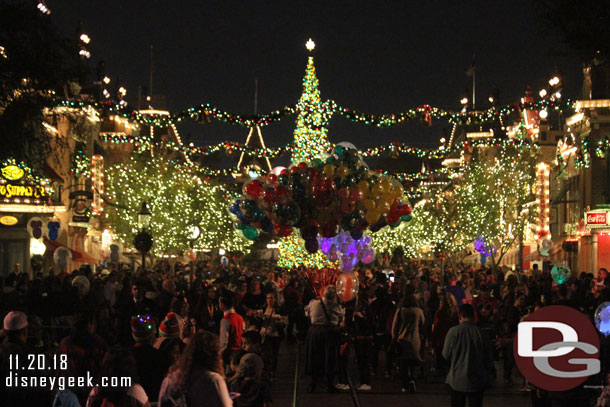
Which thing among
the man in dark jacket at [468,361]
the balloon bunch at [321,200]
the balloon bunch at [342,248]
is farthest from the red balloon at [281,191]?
the man in dark jacket at [468,361]

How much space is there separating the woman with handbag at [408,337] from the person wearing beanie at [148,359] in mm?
7718

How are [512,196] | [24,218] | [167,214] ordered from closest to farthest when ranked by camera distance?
[24,218]
[512,196]
[167,214]

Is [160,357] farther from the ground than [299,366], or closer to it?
farther from the ground

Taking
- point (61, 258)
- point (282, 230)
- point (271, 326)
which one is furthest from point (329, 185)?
point (61, 258)

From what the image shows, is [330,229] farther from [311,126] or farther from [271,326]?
[311,126]

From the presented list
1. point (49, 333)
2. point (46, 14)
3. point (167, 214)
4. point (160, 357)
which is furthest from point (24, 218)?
point (160, 357)

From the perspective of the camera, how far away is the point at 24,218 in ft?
141

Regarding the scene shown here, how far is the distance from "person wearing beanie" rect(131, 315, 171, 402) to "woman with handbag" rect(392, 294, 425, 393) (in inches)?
304

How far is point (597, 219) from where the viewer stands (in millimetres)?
42438

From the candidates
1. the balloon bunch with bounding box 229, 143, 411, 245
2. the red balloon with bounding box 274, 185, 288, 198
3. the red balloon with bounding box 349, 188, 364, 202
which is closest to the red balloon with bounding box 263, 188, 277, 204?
the balloon bunch with bounding box 229, 143, 411, 245

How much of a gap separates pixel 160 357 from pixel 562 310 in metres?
4.12

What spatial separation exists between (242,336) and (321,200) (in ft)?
33.4

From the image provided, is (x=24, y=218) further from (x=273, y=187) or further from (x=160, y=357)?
(x=160, y=357)

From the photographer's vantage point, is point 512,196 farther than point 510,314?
Yes
